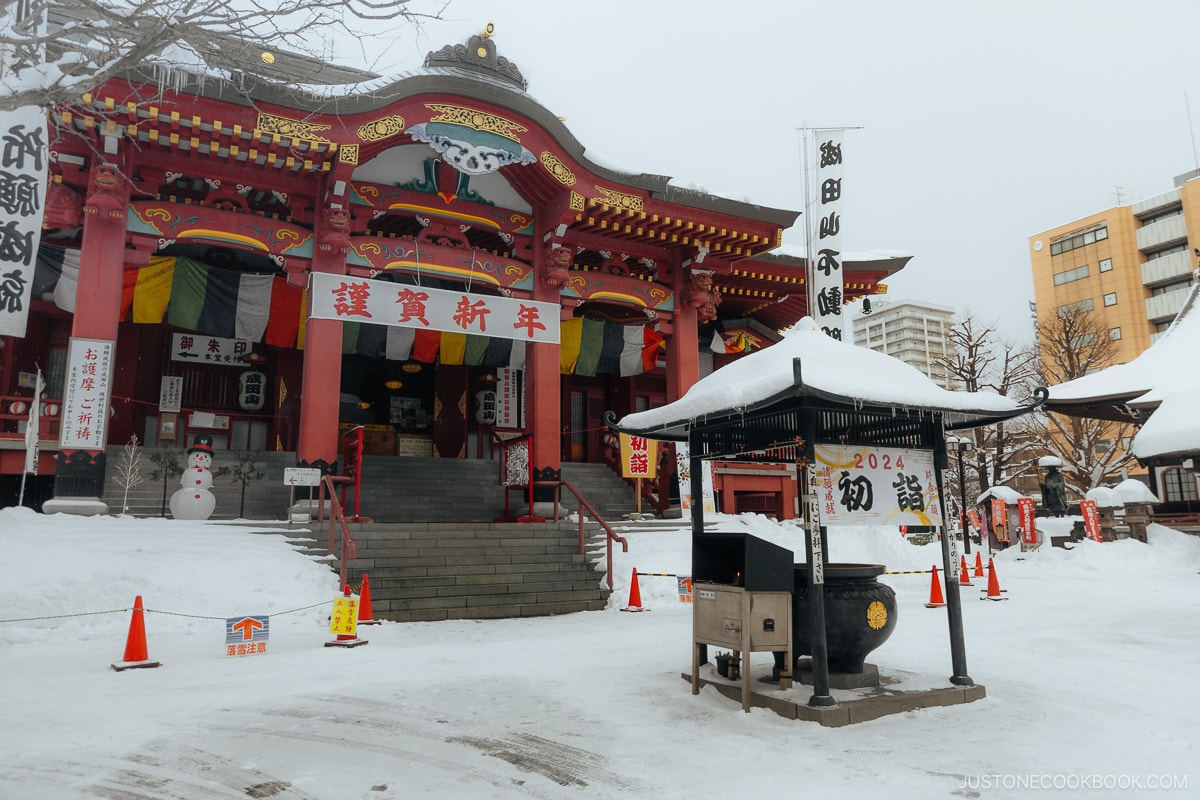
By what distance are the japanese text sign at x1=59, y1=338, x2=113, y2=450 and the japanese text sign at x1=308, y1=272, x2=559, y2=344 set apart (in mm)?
3488

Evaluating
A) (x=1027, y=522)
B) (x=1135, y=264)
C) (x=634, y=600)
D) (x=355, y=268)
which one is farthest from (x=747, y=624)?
(x=1135, y=264)

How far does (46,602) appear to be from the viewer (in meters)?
8.99

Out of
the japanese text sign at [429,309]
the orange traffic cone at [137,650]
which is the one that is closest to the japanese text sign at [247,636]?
the orange traffic cone at [137,650]

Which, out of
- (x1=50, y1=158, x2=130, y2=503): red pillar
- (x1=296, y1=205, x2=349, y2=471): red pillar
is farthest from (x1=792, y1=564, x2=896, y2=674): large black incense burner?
(x1=50, y1=158, x2=130, y2=503): red pillar

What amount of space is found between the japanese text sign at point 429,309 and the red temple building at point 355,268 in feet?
0.14

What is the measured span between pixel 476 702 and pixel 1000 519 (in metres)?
20.1

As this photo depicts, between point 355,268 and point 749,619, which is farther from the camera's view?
point 355,268

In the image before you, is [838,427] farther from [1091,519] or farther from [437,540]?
[1091,519]

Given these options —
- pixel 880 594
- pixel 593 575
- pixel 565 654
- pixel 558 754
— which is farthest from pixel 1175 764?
pixel 593 575

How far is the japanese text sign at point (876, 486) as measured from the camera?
604 cm

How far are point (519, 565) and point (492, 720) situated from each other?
6934mm

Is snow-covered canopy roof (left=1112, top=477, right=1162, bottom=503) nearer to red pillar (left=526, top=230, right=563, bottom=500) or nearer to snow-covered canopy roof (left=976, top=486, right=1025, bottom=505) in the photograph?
snow-covered canopy roof (left=976, top=486, right=1025, bottom=505)

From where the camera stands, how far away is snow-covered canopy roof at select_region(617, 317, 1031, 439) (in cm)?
564

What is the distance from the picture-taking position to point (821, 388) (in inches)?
216
